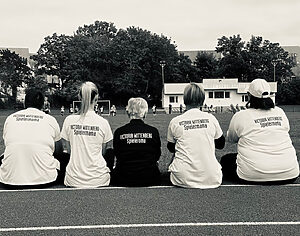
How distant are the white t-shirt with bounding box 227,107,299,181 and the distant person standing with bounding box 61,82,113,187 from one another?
1.84 metres

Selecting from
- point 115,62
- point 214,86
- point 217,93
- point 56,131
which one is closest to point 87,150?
point 56,131

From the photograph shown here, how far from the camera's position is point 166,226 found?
14.6 feet

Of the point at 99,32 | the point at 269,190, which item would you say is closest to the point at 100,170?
the point at 269,190

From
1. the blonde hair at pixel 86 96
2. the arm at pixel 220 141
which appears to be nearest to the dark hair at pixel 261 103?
the arm at pixel 220 141

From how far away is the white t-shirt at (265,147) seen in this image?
242 inches

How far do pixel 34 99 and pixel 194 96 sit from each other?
6.97 ft

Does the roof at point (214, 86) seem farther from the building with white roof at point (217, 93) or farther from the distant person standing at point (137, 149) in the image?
the distant person standing at point (137, 149)

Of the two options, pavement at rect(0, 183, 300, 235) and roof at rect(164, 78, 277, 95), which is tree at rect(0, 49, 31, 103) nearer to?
roof at rect(164, 78, 277, 95)

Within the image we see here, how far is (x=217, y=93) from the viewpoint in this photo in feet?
235

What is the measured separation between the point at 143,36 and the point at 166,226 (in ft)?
251

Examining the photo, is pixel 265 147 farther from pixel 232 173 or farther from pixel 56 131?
pixel 56 131

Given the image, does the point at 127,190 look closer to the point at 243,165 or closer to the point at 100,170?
the point at 100,170

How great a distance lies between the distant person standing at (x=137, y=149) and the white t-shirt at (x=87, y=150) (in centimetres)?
22

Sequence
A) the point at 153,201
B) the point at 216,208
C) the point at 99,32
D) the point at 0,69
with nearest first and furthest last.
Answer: the point at 216,208 < the point at 153,201 < the point at 0,69 < the point at 99,32
